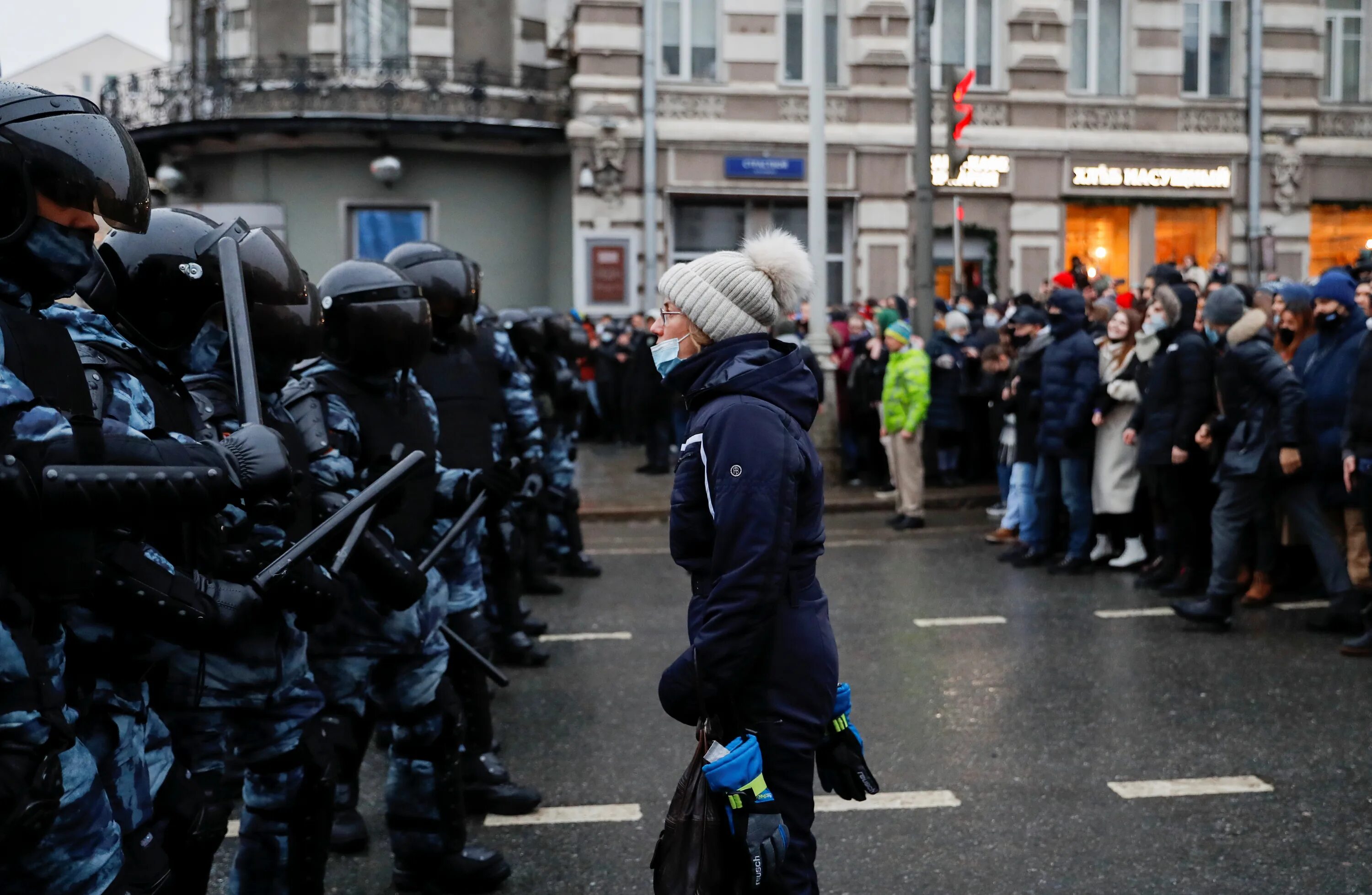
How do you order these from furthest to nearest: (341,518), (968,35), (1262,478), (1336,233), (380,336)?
(1336,233)
(968,35)
(1262,478)
(380,336)
(341,518)

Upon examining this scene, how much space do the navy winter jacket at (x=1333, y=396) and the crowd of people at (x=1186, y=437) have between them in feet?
0.03

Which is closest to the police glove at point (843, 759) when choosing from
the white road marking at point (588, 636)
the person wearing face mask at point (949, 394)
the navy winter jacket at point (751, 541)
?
the navy winter jacket at point (751, 541)

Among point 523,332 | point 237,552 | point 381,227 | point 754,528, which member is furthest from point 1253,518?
point 381,227

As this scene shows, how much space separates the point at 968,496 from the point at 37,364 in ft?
38.4

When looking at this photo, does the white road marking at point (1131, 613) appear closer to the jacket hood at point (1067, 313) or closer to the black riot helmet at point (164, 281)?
the jacket hood at point (1067, 313)

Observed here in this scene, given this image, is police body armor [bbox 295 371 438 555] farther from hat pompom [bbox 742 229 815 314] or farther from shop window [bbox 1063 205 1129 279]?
shop window [bbox 1063 205 1129 279]

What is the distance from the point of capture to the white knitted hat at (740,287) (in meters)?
3.32

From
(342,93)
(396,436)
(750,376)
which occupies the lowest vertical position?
(396,436)

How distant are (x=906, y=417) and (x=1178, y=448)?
11.3 ft

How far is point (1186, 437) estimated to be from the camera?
8961mm

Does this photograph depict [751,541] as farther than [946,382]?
No

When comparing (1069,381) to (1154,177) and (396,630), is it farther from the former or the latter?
(1154,177)

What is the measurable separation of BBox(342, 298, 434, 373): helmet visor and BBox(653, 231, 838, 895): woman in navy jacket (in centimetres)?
128

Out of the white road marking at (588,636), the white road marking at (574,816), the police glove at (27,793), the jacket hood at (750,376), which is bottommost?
the white road marking at (574,816)
